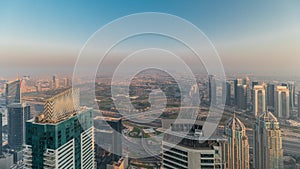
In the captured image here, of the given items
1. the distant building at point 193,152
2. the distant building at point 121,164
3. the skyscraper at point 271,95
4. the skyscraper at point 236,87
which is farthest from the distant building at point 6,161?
the skyscraper at point 271,95

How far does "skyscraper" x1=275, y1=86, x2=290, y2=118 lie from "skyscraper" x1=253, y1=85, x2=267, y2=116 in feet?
0.36

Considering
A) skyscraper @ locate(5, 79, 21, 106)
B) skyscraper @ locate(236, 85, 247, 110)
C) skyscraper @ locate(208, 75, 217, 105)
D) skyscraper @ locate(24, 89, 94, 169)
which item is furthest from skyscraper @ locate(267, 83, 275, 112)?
skyscraper @ locate(5, 79, 21, 106)

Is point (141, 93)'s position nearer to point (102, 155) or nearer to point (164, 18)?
point (164, 18)

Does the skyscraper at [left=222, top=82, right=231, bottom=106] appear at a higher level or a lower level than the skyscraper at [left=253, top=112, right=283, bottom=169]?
higher

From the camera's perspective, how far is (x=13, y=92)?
226 cm

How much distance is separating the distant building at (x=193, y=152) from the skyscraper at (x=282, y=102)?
62 cm

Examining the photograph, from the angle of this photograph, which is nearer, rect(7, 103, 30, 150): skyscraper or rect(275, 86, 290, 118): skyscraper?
rect(275, 86, 290, 118): skyscraper

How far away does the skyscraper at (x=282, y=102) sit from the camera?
1656 millimetres

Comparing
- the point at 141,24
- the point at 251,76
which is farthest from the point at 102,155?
the point at 251,76

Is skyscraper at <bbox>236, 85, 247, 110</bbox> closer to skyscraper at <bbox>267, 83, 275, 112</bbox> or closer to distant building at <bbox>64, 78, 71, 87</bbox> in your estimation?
skyscraper at <bbox>267, 83, 275, 112</bbox>

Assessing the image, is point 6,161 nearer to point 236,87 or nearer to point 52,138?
point 52,138

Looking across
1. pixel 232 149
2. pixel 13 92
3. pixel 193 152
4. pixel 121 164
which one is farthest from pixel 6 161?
pixel 232 149

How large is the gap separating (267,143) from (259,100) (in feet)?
1.36

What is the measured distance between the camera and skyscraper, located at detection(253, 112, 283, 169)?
1.73 meters
